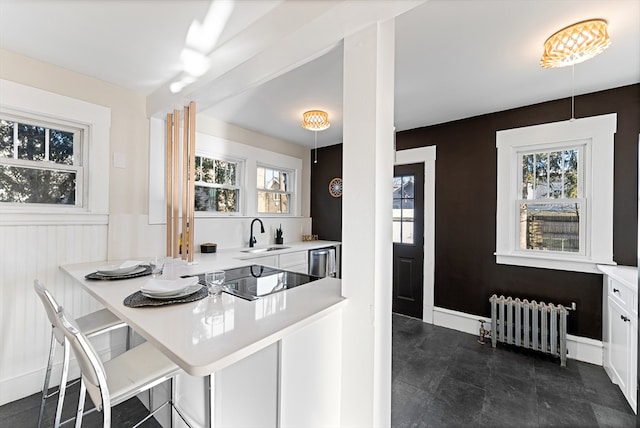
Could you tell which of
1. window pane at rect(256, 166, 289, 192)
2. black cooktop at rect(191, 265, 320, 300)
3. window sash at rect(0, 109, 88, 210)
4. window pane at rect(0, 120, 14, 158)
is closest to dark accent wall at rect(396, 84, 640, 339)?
window pane at rect(256, 166, 289, 192)

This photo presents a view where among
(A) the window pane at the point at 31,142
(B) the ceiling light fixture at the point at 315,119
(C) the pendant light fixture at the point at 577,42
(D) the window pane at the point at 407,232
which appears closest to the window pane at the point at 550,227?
(D) the window pane at the point at 407,232

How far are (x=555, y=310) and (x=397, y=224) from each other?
1737mm

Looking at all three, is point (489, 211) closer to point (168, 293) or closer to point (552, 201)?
point (552, 201)

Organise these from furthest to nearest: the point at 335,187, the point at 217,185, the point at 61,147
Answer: the point at 335,187 → the point at 217,185 → the point at 61,147

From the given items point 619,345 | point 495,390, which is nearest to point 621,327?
point 619,345

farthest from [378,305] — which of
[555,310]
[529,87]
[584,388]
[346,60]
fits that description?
[529,87]

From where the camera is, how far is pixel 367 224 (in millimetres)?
1189

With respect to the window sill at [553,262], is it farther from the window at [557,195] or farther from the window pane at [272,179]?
the window pane at [272,179]

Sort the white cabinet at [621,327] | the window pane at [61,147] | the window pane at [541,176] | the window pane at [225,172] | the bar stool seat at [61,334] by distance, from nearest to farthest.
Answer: the bar stool seat at [61,334] < the white cabinet at [621,327] < the window pane at [61,147] < the window pane at [541,176] < the window pane at [225,172]

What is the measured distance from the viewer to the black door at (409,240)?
3410 mm

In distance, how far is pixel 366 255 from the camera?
3.92 feet

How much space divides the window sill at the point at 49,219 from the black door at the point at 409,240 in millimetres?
3113

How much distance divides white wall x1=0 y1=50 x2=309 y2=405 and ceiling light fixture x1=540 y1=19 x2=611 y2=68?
123 inches

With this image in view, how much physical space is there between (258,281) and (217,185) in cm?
192
